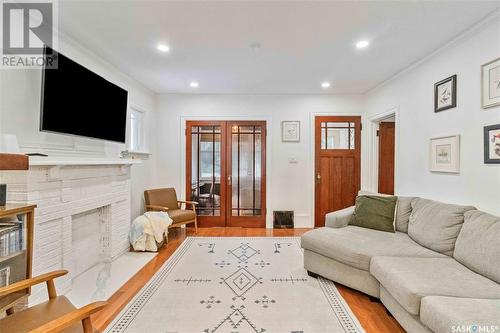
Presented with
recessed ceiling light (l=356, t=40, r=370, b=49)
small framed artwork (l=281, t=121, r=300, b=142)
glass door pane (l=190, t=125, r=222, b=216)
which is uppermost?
recessed ceiling light (l=356, t=40, r=370, b=49)

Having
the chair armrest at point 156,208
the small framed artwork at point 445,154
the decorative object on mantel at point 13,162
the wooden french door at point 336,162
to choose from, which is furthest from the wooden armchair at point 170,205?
the small framed artwork at point 445,154

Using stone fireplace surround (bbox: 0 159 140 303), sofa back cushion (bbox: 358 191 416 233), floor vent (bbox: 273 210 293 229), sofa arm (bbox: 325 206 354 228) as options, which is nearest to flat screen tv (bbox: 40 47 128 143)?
stone fireplace surround (bbox: 0 159 140 303)

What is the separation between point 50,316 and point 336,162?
4.39 m

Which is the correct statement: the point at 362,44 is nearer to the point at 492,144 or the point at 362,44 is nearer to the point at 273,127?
the point at 492,144

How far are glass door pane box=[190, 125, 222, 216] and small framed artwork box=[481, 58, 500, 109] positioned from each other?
3651 mm

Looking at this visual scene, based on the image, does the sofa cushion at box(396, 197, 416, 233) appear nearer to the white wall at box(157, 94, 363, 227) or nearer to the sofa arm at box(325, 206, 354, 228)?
the sofa arm at box(325, 206, 354, 228)

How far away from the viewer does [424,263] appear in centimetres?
199

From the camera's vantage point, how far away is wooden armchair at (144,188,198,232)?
3947mm

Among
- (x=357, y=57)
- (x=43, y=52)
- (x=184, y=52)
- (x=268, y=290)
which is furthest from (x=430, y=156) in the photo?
(x=43, y=52)

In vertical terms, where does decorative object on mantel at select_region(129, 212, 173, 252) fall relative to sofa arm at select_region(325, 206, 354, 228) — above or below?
below

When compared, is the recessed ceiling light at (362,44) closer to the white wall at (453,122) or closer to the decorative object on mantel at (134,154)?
the white wall at (453,122)

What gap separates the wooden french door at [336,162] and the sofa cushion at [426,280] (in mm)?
2563

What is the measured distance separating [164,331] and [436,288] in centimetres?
196

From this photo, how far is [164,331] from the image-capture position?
6.01 feet
